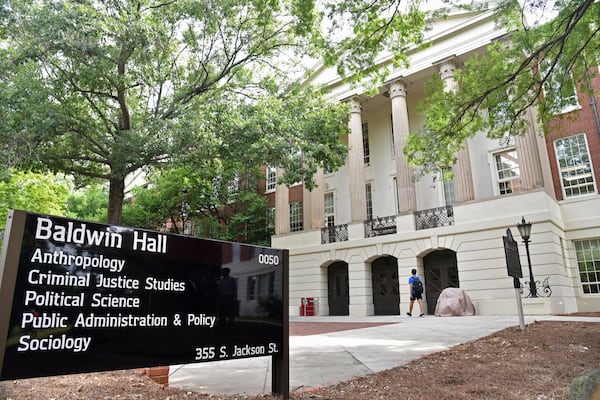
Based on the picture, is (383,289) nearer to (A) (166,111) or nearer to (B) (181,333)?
(A) (166,111)

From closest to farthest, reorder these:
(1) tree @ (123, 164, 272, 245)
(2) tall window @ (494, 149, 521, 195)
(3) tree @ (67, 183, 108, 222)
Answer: (2) tall window @ (494, 149, 521, 195)
(1) tree @ (123, 164, 272, 245)
(3) tree @ (67, 183, 108, 222)

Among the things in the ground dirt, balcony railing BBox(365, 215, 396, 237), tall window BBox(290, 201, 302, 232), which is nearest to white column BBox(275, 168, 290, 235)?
tall window BBox(290, 201, 302, 232)

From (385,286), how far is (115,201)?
1558 centimetres

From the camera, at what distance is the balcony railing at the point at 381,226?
22297mm

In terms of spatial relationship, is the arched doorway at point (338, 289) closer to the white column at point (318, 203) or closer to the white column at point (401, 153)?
the white column at point (318, 203)

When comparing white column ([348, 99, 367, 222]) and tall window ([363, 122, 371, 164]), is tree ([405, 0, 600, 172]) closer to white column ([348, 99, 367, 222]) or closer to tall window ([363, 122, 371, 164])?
white column ([348, 99, 367, 222])

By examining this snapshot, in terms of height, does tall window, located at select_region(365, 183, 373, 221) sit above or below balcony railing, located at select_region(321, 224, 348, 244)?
above

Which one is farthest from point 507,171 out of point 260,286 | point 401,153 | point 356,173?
point 260,286

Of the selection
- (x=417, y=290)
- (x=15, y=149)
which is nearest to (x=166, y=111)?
(x=15, y=149)

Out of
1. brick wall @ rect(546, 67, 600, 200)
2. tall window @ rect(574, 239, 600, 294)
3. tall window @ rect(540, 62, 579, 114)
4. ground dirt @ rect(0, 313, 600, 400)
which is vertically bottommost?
ground dirt @ rect(0, 313, 600, 400)

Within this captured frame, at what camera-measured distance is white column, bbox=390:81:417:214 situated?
21.4m

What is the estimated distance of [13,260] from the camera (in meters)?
2.68

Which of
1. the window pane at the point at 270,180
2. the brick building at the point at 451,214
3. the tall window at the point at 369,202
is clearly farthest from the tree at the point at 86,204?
the tall window at the point at 369,202

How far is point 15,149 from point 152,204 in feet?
72.5
